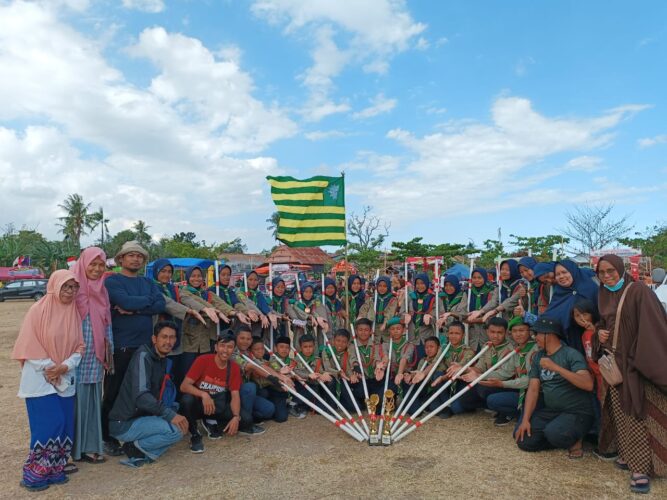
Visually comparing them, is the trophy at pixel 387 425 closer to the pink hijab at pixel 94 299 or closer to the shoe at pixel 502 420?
the shoe at pixel 502 420

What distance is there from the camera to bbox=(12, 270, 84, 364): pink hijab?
404 centimetres

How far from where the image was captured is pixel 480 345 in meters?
6.47

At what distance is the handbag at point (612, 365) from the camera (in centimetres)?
403

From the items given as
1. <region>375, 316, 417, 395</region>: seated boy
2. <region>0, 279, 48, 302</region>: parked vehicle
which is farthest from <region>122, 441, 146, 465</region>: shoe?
<region>0, 279, 48, 302</region>: parked vehicle

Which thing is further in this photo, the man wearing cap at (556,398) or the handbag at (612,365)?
the man wearing cap at (556,398)

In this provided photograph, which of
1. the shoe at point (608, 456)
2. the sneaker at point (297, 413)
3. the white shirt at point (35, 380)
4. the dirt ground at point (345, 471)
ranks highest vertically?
the white shirt at point (35, 380)

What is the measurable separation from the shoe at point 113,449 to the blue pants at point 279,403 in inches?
70.4

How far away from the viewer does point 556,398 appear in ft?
15.3

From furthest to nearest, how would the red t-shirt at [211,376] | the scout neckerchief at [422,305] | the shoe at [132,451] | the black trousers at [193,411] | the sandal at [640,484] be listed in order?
1. the scout neckerchief at [422,305]
2. the red t-shirt at [211,376]
3. the black trousers at [193,411]
4. the shoe at [132,451]
5. the sandal at [640,484]

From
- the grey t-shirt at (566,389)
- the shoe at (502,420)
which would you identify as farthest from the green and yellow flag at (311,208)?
the grey t-shirt at (566,389)

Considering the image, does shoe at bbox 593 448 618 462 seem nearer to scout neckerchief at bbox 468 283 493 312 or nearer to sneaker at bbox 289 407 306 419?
scout neckerchief at bbox 468 283 493 312

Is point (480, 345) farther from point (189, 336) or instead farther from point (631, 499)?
point (189, 336)

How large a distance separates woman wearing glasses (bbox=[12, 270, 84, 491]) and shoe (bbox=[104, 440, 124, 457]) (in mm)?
572

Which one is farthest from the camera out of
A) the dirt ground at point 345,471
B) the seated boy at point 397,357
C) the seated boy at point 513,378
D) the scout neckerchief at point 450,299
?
the scout neckerchief at point 450,299
